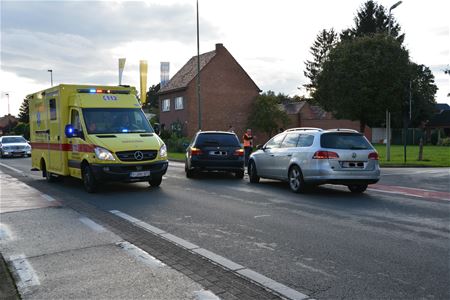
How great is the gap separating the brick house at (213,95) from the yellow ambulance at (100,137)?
30007 millimetres

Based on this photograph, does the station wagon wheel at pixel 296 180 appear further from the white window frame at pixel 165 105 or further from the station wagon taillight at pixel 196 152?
the white window frame at pixel 165 105

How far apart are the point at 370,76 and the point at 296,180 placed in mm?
11560

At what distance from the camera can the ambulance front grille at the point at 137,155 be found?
1117cm

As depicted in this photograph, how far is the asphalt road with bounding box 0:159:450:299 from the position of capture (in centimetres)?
479

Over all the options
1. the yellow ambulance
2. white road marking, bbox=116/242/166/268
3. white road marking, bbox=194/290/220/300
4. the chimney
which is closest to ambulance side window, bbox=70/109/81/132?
the yellow ambulance

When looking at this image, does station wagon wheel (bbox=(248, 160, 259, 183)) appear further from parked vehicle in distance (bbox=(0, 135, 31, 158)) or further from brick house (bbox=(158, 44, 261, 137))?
brick house (bbox=(158, 44, 261, 137))

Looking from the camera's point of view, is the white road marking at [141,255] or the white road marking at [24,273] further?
the white road marking at [141,255]

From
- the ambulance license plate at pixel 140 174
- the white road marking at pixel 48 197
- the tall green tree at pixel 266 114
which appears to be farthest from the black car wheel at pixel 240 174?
the tall green tree at pixel 266 114

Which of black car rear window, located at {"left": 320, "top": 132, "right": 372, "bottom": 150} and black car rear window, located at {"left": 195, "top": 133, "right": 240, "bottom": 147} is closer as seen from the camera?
black car rear window, located at {"left": 320, "top": 132, "right": 372, "bottom": 150}

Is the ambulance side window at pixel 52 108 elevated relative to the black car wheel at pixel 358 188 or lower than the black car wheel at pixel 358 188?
elevated

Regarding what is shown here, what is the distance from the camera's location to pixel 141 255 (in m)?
5.74

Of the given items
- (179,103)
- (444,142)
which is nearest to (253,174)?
(179,103)

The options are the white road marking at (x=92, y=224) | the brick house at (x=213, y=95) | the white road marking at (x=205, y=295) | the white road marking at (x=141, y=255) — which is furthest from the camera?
the brick house at (x=213, y=95)

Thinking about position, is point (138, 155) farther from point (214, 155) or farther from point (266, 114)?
point (266, 114)
